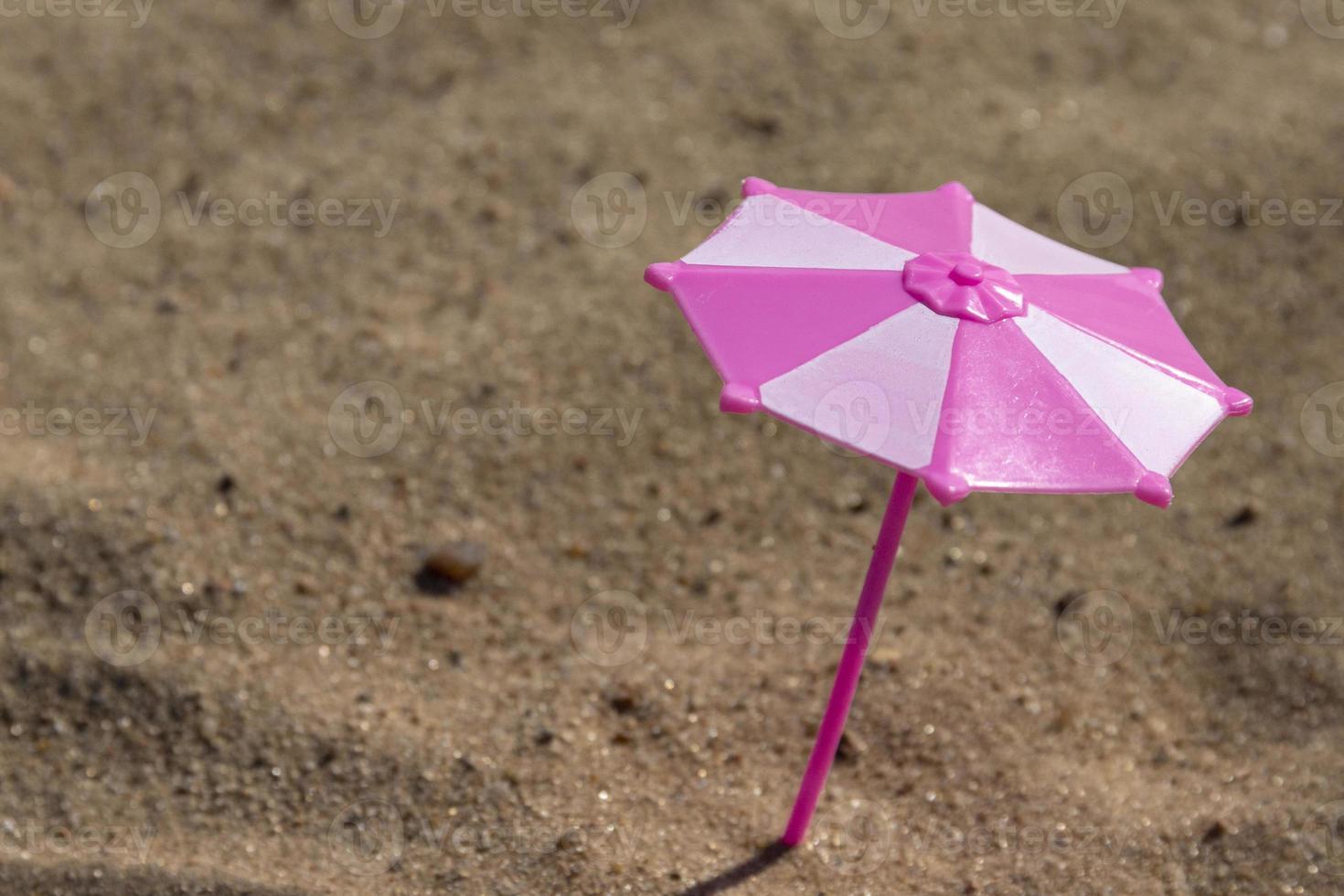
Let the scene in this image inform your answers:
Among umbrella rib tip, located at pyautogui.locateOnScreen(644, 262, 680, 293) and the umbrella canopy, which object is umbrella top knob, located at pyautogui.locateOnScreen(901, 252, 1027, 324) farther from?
umbrella rib tip, located at pyautogui.locateOnScreen(644, 262, 680, 293)

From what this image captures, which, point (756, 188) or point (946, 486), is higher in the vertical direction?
point (756, 188)

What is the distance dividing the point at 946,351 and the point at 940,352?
0.01 meters

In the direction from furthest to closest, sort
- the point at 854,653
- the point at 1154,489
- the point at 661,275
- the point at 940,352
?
the point at 854,653 → the point at 661,275 → the point at 940,352 → the point at 1154,489

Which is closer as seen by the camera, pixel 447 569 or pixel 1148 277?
pixel 1148 277

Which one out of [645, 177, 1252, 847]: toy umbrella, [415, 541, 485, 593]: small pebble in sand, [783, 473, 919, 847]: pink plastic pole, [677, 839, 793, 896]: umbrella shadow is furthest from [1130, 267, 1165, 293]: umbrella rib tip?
[415, 541, 485, 593]: small pebble in sand

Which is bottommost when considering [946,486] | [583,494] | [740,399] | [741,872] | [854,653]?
[741,872]

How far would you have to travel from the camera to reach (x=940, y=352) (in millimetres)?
2219

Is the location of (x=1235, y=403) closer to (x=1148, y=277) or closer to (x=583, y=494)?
(x=1148, y=277)

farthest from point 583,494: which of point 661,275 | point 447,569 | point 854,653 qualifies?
point 661,275

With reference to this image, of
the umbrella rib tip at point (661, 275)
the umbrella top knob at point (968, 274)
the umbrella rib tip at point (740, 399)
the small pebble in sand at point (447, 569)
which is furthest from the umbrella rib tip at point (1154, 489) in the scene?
the small pebble in sand at point (447, 569)

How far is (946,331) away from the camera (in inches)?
88.6

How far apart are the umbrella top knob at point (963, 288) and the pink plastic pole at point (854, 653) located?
12.2 inches

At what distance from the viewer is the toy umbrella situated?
2107mm

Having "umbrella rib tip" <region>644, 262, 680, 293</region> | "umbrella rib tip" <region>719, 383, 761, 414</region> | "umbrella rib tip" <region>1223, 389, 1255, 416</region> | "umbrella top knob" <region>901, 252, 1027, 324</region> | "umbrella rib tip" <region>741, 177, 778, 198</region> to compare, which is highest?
"umbrella rib tip" <region>644, 262, 680, 293</region>
